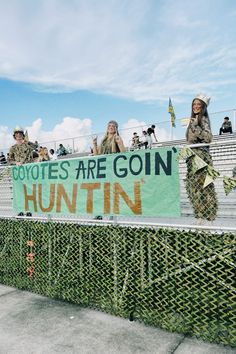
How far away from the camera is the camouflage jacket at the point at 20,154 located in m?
7.14

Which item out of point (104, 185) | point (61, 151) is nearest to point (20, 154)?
point (104, 185)

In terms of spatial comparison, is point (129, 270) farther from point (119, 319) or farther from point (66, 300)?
point (66, 300)

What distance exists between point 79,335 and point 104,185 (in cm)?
209

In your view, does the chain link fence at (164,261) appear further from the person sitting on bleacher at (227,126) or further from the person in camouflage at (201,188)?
the person sitting on bleacher at (227,126)

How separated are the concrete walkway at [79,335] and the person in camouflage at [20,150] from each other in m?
3.18

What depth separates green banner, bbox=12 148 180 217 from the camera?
172 inches

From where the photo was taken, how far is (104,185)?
16.6ft

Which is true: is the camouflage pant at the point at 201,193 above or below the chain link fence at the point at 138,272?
above

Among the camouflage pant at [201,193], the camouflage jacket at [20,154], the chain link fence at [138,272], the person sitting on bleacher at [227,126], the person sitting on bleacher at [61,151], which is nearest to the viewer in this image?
the chain link fence at [138,272]

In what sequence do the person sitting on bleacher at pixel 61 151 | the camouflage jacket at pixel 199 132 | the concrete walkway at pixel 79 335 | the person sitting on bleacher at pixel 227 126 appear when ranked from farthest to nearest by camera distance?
1. the person sitting on bleacher at pixel 61 151
2. the person sitting on bleacher at pixel 227 126
3. the camouflage jacket at pixel 199 132
4. the concrete walkway at pixel 79 335

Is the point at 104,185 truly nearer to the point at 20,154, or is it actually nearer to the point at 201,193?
Answer: the point at 201,193

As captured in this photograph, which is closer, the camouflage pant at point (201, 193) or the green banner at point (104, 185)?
the camouflage pant at point (201, 193)

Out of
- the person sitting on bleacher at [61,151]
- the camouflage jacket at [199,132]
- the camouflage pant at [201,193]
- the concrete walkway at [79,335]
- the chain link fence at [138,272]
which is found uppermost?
the person sitting on bleacher at [61,151]

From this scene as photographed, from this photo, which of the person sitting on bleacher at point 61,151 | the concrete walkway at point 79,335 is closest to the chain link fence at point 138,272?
the concrete walkway at point 79,335
